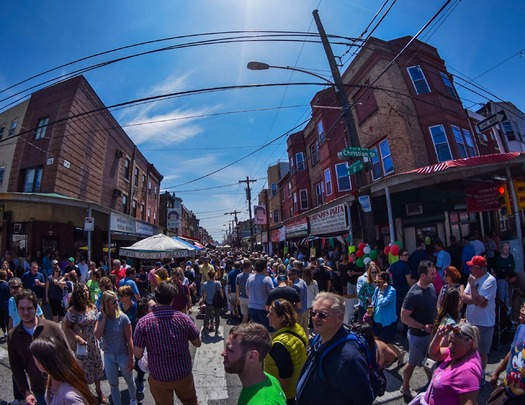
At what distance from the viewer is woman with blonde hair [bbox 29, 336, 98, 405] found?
2.19 metres

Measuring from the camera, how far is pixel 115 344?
165 inches

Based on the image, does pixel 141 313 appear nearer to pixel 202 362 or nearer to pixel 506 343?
pixel 202 362

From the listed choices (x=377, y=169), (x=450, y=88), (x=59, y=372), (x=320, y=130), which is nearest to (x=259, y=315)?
(x=59, y=372)

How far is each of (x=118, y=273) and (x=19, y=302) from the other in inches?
238

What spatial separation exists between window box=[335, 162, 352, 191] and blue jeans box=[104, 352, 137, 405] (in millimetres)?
17265

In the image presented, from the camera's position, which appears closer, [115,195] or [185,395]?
[185,395]

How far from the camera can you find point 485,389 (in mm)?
4379

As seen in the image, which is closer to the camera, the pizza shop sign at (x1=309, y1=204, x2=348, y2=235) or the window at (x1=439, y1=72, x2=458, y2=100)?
the pizza shop sign at (x1=309, y1=204, x2=348, y2=235)

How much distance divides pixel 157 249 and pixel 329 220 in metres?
7.23

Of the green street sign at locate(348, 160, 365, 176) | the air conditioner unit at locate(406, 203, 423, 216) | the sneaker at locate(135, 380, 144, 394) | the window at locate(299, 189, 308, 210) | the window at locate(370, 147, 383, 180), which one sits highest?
the window at locate(299, 189, 308, 210)

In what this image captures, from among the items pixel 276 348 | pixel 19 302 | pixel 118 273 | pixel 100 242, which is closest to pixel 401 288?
pixel 276 348

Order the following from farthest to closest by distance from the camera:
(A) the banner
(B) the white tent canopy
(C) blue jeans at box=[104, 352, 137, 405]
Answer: (A) the banner
(B) the white tent canopy
(C) blue jeans at box=[104, 352, 137, 405]

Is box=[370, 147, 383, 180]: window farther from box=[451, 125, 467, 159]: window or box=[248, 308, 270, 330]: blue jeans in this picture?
box=[248, 308, 270, 330]: blue jeans

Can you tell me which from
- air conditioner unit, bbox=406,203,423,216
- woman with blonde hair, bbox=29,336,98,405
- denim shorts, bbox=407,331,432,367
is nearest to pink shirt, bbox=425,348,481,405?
denim shorts, bbox=407,331,432,367
